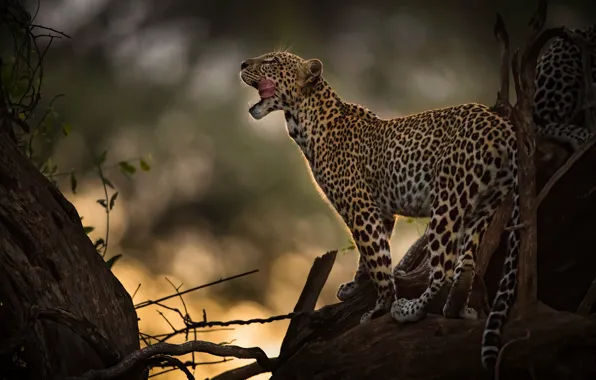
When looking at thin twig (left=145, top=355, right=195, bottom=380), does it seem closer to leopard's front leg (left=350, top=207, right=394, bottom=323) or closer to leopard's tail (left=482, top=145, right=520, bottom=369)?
leopard's front leg (left=350, top=207, right=394, bottom=323)

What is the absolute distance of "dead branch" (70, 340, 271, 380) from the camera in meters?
6.35

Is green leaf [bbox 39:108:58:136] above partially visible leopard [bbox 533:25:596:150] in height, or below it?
above

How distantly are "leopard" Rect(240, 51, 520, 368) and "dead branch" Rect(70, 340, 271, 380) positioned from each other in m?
0.95

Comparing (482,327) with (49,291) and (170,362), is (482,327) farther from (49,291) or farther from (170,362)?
(49,291)

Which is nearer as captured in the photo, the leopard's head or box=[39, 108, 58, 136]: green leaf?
the leopard's head

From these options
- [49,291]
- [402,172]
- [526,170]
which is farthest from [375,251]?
[49,291]

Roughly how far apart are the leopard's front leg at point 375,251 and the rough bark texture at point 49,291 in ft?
5.41

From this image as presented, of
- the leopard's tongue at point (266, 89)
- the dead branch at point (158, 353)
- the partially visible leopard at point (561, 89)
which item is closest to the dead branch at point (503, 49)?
the partially visible leopard at point (561, 89)

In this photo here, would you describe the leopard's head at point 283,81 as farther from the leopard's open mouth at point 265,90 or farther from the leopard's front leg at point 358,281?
the leopard's front leg at point 358,281

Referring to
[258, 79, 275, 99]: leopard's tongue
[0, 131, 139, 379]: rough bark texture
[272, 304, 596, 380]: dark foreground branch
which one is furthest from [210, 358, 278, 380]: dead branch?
[258, 79, 275, 99]: leopard's tongue

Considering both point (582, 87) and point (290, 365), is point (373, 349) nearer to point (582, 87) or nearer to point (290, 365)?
point (290, 365)

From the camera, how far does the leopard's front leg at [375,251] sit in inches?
281

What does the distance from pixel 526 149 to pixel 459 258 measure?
3.09 ft

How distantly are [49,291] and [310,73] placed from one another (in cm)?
287
